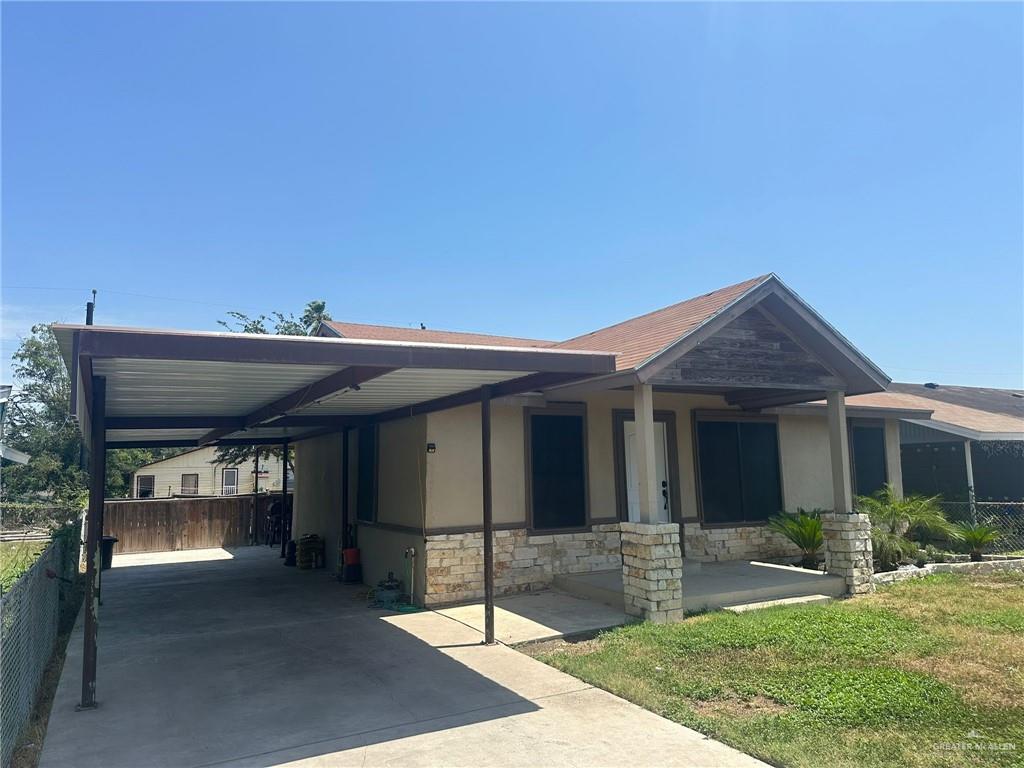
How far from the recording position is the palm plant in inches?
411

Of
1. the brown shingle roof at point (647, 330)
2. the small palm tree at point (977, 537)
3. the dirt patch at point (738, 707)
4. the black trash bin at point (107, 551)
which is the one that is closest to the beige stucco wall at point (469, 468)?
the brown shingle roof at point (647, 330)

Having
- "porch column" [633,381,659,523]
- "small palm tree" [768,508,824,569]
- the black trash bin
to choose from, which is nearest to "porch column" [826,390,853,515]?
"small palm tree" [768,508,824,569]

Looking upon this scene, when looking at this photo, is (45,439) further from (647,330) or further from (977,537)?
(977,537)

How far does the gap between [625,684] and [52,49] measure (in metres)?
10.0

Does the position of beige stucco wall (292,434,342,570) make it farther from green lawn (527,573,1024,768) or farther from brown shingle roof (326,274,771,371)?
green lawn (527,573,1024,768)

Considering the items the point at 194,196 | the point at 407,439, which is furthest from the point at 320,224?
the point at 407,439

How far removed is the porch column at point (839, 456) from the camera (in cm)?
947

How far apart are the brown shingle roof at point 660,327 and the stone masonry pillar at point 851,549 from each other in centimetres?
372

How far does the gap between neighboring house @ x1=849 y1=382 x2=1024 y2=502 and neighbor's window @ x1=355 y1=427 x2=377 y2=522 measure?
1166cm

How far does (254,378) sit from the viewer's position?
603cm

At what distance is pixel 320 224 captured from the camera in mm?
17766

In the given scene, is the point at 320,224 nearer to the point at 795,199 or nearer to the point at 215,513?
the point at 215,513

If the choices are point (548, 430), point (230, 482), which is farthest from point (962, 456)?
point (230, 482)

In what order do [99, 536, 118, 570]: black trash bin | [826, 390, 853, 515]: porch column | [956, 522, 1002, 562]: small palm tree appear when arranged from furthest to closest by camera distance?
1. [99, 536, 118, 570]: black trash bin
2. [956, 522, 1002, 562]: small palm tree
3. [826, 390, 853, 515]: porch column
